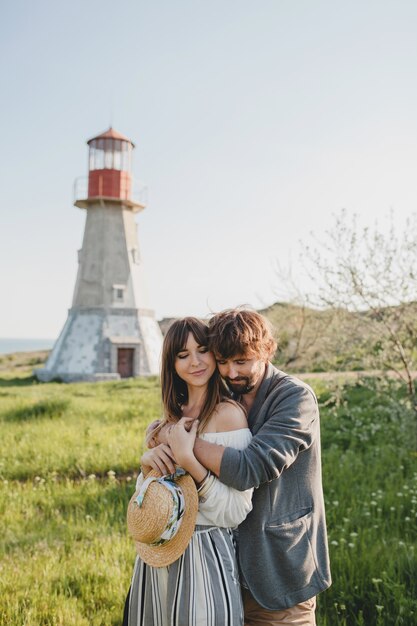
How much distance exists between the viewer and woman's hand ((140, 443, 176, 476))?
2494mm

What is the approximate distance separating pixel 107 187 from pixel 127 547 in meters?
23.0

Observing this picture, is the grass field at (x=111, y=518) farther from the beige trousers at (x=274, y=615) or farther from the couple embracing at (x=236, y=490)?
the couple embracing at (x=236, y=490)

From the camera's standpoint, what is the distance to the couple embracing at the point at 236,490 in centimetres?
236

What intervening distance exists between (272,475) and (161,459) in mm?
481

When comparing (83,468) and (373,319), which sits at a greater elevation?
(373,319)

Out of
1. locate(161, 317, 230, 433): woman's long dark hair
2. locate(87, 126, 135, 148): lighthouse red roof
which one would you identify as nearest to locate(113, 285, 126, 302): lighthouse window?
locate(87, 126, 135, 148): lighthouse red roof

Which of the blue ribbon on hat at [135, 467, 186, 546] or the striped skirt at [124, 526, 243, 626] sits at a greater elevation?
the blue ribbon on hat at [135, 467, 186, 546]

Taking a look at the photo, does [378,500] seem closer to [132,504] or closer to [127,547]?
[127,547]

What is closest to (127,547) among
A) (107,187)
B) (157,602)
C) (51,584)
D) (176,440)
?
(51,584)

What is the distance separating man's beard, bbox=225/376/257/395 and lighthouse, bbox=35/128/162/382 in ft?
72.5

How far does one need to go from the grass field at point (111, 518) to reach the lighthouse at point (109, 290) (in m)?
Result: 13.9

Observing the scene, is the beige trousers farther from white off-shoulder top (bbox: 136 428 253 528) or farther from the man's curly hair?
the man's curly hair

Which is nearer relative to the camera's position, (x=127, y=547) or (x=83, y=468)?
(x=127, y=547)

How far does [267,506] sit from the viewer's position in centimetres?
249
